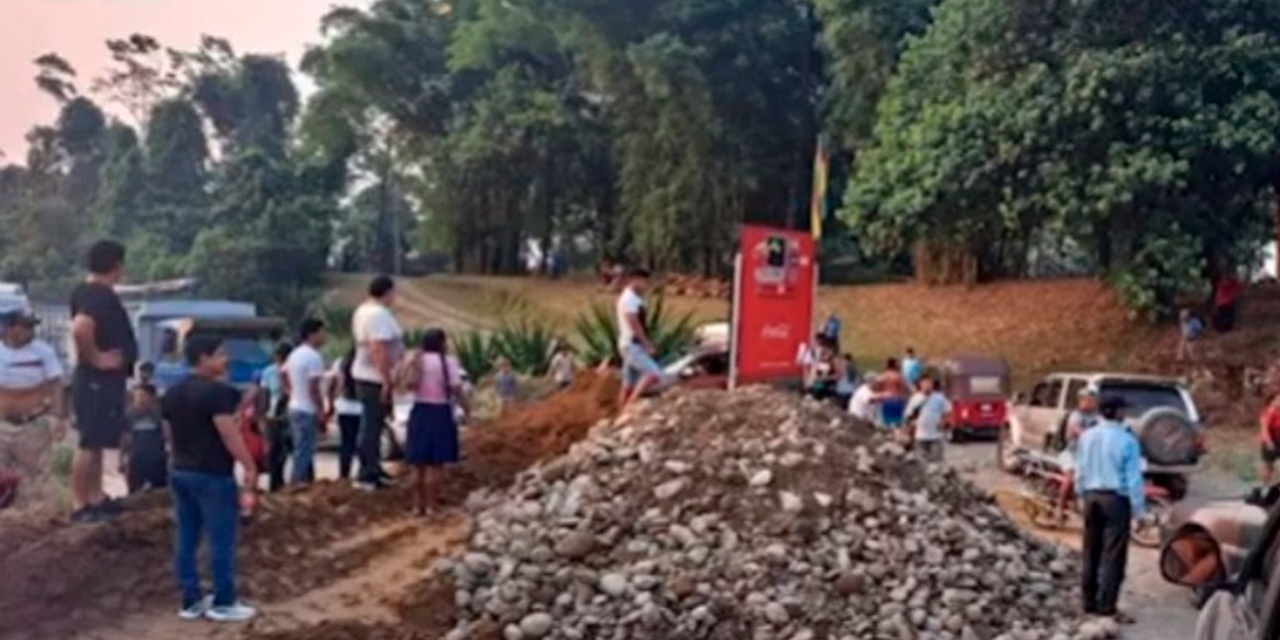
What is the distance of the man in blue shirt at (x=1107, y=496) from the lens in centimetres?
1040

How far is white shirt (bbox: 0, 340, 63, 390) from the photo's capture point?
8.84 metres

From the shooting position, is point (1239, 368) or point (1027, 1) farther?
point (1027, 1)

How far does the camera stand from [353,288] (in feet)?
141

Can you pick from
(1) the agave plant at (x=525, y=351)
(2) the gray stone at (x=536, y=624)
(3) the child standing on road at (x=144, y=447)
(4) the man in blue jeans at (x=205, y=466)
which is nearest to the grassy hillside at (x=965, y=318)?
(1) the agave plant at (x=525, y=351)

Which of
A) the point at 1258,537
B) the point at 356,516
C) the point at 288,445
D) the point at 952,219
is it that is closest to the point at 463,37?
the point at 952,219

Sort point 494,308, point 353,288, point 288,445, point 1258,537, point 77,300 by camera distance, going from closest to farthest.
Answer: point 1258,537, point 77,300, point 288,445, point 494,308, point 353,288

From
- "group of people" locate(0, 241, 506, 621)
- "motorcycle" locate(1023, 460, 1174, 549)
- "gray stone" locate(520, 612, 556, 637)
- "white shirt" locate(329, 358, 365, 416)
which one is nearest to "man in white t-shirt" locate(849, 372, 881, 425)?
"motorcycle" locate(1023, 460, 1174, 549)

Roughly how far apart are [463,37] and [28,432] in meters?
33.6

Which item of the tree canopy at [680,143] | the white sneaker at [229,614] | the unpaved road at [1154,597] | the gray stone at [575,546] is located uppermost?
the tree canopy at [680,143]

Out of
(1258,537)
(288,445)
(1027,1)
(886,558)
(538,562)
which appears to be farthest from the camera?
(1027,1)

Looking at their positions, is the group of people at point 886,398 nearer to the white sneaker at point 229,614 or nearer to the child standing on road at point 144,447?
the child standing on road at point 144,447

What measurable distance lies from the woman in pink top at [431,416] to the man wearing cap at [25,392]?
103 inches

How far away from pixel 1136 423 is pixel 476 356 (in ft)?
45.9

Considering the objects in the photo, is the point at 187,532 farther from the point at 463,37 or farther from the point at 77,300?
the point at 463,37
